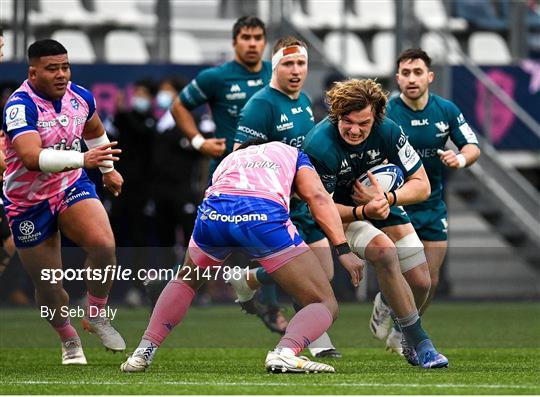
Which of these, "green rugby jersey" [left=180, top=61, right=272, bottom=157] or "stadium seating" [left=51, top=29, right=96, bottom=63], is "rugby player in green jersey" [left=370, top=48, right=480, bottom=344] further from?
"stadium seating" [left=51, top=29, right=96, bottom=63]

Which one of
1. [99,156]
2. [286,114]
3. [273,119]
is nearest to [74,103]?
[99,156]

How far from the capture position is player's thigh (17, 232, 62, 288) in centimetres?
1006

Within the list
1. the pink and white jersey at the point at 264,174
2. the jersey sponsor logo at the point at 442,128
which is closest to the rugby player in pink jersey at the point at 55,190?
the pink and white jersey at the point at 264,174

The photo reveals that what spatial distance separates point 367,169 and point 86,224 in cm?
194

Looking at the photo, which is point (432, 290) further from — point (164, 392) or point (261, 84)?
point (164, 392)

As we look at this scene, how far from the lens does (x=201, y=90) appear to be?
12.7 metres

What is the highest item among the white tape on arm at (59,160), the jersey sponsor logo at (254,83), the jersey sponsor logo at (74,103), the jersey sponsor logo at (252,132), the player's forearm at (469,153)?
the jersey sponsor logo at (254,83)

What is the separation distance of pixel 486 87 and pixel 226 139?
6.90 metres

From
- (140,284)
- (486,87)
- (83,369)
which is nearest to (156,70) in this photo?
(486,87)

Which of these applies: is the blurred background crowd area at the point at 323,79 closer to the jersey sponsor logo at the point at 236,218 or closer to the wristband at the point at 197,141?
the wristband at the point at 197,141

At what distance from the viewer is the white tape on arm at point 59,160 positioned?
9273 millimetres

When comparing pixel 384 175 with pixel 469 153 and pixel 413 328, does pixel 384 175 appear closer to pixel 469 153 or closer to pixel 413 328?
pixel 413 328

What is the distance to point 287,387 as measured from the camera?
778cm

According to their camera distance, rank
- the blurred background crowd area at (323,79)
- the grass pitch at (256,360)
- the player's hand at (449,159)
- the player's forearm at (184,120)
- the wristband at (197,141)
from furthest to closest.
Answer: the blurred background crowd area at (323,79), the player's forearm at (184,120), the wristband at (197,141), the player's hand at (449,159), the grass pitch at (256,360)
